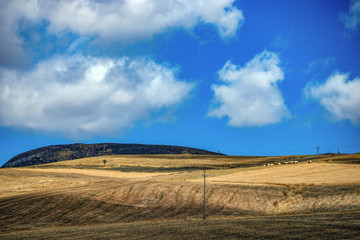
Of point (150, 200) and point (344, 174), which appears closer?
point (150, 200)

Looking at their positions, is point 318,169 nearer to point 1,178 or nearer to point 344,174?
point 344,174

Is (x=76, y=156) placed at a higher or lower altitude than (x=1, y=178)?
higher

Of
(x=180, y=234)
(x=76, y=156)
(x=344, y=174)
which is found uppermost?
(x=76, y=156)

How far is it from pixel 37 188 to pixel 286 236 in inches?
1819

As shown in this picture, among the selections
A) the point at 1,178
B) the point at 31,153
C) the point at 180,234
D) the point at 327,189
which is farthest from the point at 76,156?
the point at 180,234

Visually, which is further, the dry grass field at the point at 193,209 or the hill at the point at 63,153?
the hill at the point at 63,153

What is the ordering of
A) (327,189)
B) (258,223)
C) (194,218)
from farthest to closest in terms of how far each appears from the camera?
(327,189), (194,218), (258,223)

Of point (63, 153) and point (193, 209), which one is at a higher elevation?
point (63, 153)

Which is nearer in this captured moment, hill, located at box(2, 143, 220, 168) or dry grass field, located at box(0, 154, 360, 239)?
dry grass field, located at box(0, 154, 360, 239)

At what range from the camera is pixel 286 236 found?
24453 mm

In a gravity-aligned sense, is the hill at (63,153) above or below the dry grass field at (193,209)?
above

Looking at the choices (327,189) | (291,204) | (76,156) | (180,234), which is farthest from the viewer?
(76,156)

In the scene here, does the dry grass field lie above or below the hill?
below

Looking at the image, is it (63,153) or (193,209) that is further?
(63,153)
